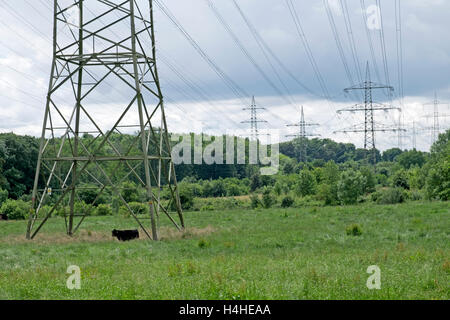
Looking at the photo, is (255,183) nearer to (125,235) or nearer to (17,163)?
(17,163)

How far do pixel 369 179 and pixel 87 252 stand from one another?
193ft

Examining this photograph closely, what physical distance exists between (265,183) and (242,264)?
265 ft

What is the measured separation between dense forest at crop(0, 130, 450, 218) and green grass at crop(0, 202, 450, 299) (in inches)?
558

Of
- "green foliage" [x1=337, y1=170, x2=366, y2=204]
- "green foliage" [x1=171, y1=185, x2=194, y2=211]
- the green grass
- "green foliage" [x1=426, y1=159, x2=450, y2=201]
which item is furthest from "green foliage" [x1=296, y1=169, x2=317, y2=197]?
the green grass

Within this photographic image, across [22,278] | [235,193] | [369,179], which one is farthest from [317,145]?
[22,278]

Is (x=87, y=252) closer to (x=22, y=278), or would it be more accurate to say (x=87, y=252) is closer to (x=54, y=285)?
(x=22, y=278)

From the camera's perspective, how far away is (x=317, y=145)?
194m

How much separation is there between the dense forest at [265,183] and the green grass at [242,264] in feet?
46.5

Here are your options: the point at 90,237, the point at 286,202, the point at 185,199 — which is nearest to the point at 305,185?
the point at 286,202

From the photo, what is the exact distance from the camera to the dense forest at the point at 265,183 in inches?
2287

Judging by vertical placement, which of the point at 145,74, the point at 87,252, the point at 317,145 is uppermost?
the point at 317,145

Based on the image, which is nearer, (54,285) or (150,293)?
(150,293)

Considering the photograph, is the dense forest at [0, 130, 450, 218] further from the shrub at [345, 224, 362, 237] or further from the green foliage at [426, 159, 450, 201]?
the shrub at [345, 224, 362, 237]
